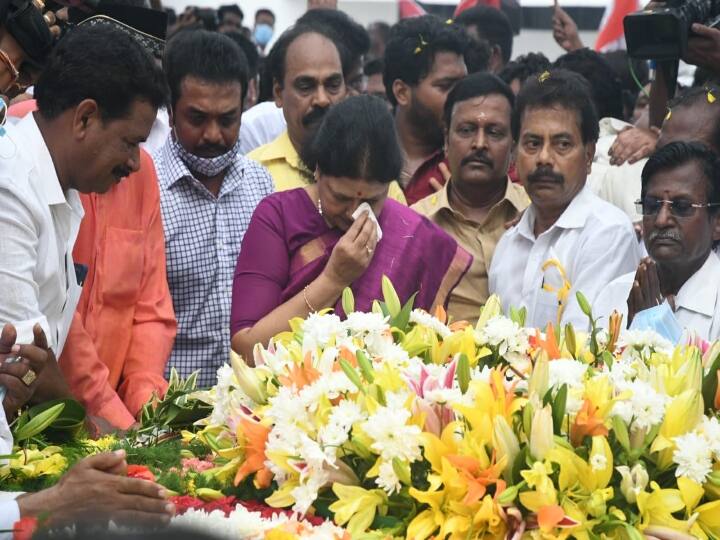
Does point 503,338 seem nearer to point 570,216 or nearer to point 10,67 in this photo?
point 10,67

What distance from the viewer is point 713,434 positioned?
2.53 metres

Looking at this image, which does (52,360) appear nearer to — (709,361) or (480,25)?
(709,361)

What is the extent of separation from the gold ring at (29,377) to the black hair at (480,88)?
2385 millimetres

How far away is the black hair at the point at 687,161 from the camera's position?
4098mm

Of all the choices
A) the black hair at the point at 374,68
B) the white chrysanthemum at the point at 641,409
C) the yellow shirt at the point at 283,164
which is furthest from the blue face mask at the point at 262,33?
the white chrysanthemum at the point at 641,409

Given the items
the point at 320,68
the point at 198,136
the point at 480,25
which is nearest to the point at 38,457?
the point at 198,136

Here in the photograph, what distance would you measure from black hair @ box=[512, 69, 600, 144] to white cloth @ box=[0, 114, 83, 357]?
179 cm

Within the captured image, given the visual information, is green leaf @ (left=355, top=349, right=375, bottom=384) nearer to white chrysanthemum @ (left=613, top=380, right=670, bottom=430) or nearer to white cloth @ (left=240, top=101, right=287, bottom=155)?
white chrysanthemum @ (left=613, top=380, right=670, bottom=430)

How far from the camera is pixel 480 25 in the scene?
723 centimetres

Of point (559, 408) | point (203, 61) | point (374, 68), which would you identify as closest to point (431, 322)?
point (559, 408)

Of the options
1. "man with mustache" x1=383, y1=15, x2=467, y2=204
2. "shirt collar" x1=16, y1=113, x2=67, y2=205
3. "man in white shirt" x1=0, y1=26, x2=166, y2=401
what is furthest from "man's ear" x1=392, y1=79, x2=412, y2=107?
"shirt collar" x1=16, y1=113, x2=67, y2=205

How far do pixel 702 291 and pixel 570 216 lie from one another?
2.07ft

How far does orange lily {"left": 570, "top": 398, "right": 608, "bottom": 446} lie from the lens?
8.21 ft

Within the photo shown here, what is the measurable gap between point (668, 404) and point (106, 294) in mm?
1969
